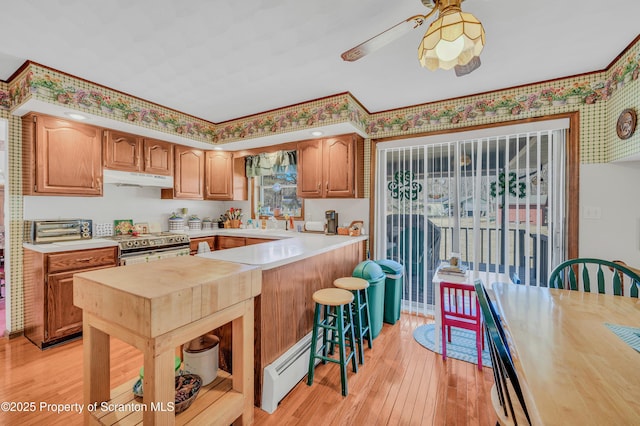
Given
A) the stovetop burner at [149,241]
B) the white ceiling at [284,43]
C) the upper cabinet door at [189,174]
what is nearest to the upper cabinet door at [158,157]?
the upper cabinet door at [189,174]

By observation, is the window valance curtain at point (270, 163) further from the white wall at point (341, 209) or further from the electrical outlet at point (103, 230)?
the electrical outlet at point (103, 230)

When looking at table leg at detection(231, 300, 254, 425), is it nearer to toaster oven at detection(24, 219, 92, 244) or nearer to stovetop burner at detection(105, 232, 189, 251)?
stovetop burner at detection(105, 232, 189, 251)

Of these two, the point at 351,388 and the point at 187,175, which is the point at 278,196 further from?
the point at 351,388

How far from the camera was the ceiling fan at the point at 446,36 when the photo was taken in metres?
1.29

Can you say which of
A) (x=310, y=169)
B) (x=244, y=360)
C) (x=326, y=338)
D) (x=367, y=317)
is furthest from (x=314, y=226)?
(x=244, y=360)

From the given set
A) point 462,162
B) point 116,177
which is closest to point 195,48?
point 116,177

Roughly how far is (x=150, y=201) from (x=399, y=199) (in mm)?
3353

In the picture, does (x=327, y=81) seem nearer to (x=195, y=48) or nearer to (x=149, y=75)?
(x=195, y=48)

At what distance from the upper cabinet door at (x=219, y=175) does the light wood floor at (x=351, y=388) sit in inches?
91.3

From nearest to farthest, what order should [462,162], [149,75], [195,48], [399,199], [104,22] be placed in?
[104,22], [195,48], [149,75], [462,162], [399,199]

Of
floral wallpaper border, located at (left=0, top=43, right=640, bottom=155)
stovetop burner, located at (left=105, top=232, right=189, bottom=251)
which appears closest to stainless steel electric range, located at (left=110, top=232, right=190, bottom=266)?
stovetop burner, located at (left=105, top=232, right=189, bottom=251)

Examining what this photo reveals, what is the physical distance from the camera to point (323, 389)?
193 cm

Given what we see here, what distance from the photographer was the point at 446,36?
1.31 m

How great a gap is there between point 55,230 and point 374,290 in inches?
130
